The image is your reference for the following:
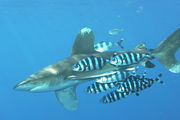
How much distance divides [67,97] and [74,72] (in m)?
0.99

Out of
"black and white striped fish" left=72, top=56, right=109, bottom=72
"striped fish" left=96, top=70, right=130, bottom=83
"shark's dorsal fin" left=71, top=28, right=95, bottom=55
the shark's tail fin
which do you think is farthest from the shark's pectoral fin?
the shark's tail fin

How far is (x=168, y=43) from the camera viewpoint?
18.1 ft

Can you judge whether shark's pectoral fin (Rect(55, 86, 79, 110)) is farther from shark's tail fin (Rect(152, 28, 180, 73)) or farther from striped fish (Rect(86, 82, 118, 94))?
shark's tail fin (Rect(152, 28, 180, 73))

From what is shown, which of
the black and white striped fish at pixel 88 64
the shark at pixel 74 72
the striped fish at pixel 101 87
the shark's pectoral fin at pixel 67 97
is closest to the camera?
the black and white striped fish at pixel 88 64

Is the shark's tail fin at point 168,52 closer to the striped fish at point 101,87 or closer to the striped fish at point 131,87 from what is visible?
the striped fish at point 131,87

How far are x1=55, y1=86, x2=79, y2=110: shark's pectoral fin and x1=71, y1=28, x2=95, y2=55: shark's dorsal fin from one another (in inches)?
41.6

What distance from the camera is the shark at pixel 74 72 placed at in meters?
4.68

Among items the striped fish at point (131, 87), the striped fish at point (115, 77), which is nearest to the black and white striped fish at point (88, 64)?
the striped fish at point (115, 77)

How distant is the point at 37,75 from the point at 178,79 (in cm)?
2540

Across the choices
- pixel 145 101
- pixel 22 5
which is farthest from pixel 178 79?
pixel 22 5

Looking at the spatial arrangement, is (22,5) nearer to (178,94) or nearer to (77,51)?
(178,94)

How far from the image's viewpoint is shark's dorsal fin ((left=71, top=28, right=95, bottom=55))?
5547 mm

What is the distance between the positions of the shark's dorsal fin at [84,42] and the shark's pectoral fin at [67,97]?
1057 millimetres

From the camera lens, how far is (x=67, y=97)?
19.1ft
